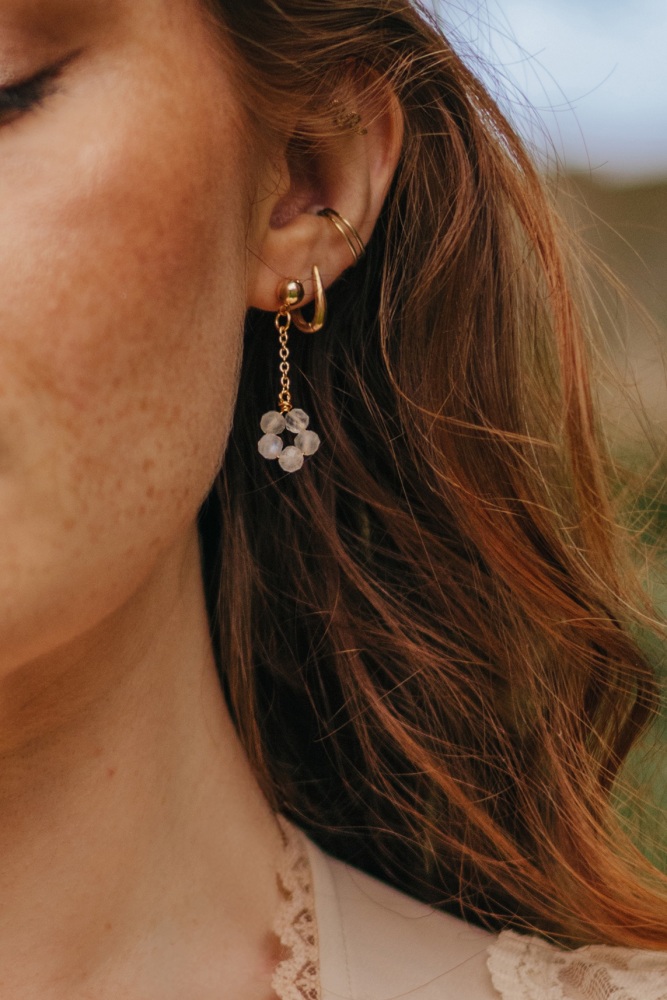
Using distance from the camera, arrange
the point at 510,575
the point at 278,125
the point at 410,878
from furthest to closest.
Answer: the point at 410,878
the point at 510,575
the point at 278,125

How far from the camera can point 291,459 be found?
1.49 m

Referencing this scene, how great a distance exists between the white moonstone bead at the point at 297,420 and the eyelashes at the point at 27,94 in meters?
0.50

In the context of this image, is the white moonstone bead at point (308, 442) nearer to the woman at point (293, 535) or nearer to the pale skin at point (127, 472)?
the woman at point (293, 535)

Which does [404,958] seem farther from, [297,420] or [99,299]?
[99,299]

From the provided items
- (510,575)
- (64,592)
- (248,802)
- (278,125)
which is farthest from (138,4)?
(248,802)

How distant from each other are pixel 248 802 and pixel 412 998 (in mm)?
311

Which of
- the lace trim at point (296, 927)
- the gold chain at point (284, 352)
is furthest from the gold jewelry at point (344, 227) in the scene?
the lace trim at point (296, 927)

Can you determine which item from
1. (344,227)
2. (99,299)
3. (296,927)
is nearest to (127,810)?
(296,927)

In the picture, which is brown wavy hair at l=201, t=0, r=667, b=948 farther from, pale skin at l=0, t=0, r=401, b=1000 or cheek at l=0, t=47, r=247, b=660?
cheek at l=0, t=47, r=247, b=660

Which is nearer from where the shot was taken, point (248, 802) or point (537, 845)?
point (248, 802)

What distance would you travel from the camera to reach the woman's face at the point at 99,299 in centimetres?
111

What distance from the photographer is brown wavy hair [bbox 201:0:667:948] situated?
1530 millimetres

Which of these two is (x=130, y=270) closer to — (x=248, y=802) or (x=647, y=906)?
(x=248, y=802)

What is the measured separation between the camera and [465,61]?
1.52 meters
